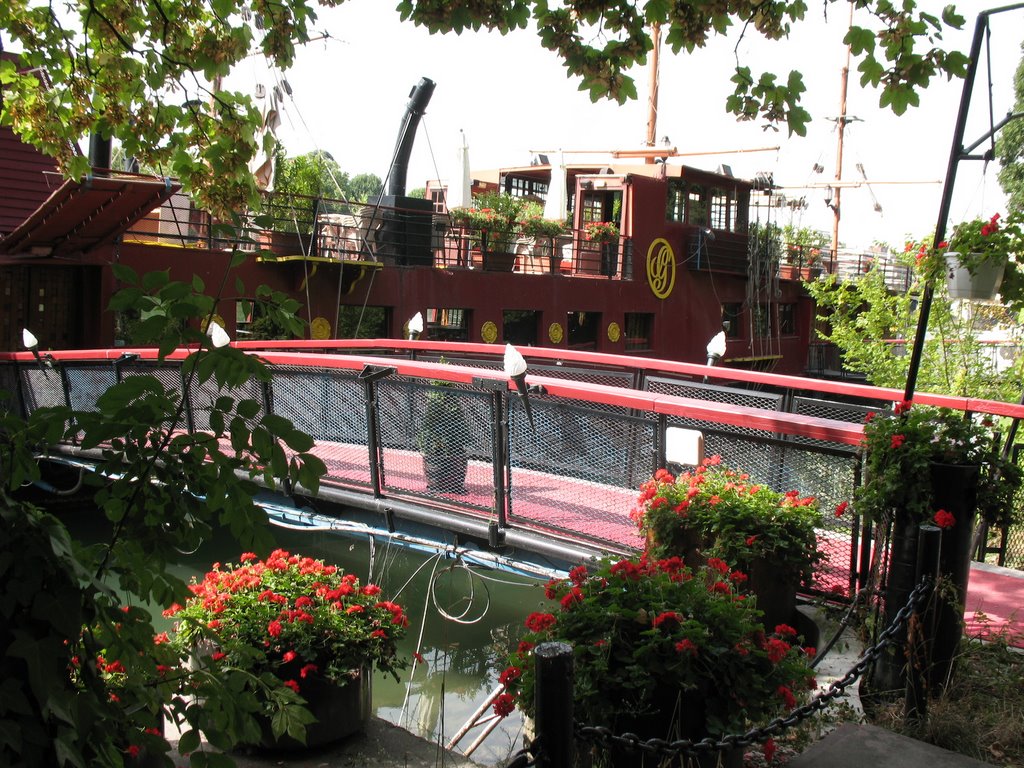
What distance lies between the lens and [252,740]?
1.87 metres

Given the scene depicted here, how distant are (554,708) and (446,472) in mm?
5046

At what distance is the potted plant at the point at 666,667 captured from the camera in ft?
9.76

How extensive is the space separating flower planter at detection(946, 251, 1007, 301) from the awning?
988 cm

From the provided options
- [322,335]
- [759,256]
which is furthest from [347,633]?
[759,256]

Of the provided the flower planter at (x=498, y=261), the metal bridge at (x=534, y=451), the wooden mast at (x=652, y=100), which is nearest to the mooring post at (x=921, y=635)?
the metal bridge at (x=534, y=451)

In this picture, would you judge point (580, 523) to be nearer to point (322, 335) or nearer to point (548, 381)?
point (548, 381)

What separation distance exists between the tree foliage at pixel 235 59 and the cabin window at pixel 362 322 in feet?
38.8

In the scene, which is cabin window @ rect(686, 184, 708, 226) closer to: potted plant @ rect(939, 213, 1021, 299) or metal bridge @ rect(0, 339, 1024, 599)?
metal bridge @ rect(0, 339, 1024, 599)

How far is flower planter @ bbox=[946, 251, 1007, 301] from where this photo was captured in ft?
16.8

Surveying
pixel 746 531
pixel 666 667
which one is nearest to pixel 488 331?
pixel 746 531

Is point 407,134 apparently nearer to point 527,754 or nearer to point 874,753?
point 874,753

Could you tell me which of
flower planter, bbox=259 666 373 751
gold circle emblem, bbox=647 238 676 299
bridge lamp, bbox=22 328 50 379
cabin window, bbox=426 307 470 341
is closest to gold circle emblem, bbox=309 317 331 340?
cabin window, bbox=426 307 470 341

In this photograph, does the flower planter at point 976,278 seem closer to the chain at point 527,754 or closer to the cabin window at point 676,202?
the chain at point 527,754

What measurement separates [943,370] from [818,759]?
11.4m
